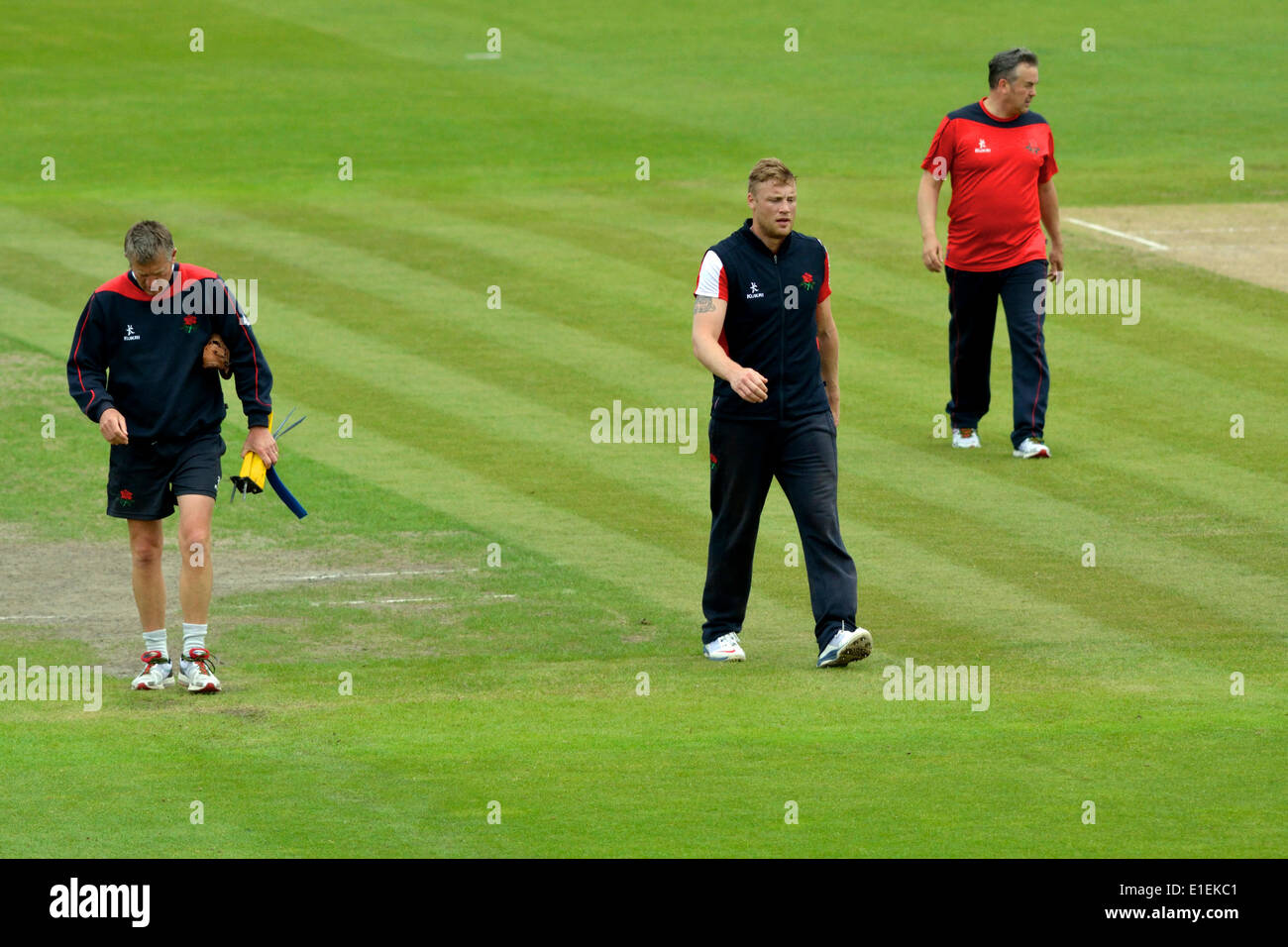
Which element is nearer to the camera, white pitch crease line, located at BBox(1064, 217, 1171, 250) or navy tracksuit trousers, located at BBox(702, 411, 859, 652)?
navy tracksuit trousers, located at BBox(702, 411, 859, 652)

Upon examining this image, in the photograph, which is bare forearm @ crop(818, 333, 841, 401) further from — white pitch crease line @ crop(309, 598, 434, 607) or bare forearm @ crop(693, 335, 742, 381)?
white pitch crease line @ crop(309, 598, 434, 607)

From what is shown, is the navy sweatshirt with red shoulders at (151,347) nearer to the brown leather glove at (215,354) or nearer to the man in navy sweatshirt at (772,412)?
the brown leather glove at (215,354)

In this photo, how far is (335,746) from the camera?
7.92 metres

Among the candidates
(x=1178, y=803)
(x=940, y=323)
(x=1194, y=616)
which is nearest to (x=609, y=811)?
(x=1178, y=803)

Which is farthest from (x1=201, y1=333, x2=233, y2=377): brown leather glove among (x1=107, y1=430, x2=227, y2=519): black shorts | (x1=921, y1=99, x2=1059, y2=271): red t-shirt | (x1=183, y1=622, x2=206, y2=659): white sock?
(x1=921, y1=99, x2=1059, y2=271): red t-shirt

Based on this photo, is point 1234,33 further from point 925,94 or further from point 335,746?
point 335,746

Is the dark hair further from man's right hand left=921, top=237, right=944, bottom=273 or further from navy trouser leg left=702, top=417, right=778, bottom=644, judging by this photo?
navy trouser leg left=702, top=417, right=778, bottom=644

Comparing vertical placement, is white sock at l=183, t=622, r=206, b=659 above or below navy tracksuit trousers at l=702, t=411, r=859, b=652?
below

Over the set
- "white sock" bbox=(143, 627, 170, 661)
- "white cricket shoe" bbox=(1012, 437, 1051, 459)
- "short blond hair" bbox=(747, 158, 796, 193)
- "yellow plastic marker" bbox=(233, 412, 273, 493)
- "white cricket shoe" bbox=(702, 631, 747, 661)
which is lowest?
"white cricket shoe" bbox=(702, 631, 747, 661)

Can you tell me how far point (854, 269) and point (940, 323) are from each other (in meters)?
2.11

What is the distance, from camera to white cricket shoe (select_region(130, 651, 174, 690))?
29.3 ft

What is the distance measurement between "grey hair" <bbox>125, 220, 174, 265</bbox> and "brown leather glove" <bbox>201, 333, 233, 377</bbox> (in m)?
0.43

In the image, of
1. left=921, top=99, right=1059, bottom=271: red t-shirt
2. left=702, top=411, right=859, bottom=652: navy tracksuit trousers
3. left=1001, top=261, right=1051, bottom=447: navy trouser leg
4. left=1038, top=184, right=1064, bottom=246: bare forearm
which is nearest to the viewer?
left=702, top=411, right=859, bottom=652: navy tracksuit trousers

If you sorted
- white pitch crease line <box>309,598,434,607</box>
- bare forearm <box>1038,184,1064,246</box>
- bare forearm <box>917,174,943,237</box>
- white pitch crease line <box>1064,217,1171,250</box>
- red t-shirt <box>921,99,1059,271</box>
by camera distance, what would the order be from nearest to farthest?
white pitch crease line <box>309,598,434,607</box> < bare forearm <box>917,174,943,237</box> < red t-shirt <box>921,99,1059,271</box> < bare forearm <box>1038,184,1064,246</box> < white pitch crease line <box>1064,217,1171,250</box>
